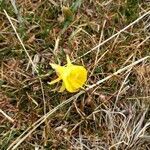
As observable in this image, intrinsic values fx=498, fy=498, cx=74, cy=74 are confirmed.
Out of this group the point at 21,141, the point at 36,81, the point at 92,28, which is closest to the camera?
the point at 21,141

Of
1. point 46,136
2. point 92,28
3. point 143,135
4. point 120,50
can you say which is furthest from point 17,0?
point 143,135

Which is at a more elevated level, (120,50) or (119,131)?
(120,50)

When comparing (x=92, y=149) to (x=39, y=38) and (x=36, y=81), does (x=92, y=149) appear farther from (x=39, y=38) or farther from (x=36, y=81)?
(x=39, y=38)

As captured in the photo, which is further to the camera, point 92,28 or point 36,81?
point 92,28

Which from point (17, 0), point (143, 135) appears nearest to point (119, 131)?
point (143, 135)

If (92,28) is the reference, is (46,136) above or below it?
below

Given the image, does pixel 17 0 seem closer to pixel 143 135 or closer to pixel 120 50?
pixel 120 50

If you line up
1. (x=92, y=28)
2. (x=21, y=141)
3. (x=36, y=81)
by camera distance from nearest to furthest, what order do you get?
1. (x=21, y=141)
2. (x=36, y=81)
3. (x=92, y=28)

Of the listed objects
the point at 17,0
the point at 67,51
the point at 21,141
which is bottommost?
the point at 21,141

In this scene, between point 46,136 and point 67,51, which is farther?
point 67,51
